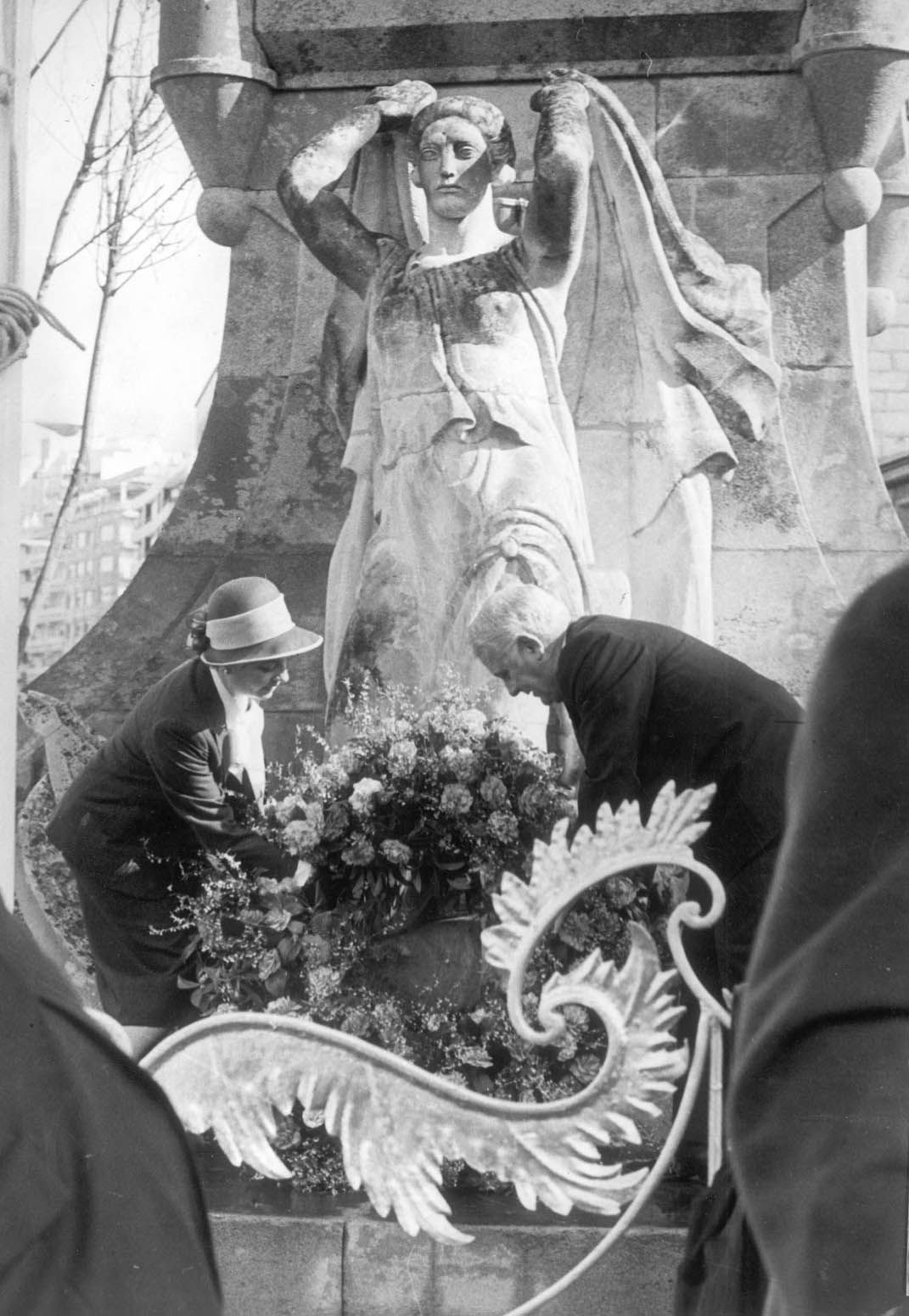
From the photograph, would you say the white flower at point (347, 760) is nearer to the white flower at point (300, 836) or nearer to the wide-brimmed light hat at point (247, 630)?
the white flower at point (300, 836)

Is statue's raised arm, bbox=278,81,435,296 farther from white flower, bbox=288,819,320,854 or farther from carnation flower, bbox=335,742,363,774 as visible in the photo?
white flower, bbox=288,819,320,854

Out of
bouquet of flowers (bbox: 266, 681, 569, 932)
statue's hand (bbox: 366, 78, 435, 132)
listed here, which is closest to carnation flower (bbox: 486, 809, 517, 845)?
bouquet of flowers (bbox: 266, 681, 569, 932)

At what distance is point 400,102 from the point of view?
13.9 ft

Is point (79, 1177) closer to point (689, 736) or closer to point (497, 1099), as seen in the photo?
point (497, 1099)

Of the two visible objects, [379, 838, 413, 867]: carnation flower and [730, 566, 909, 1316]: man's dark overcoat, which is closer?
[730, 566, 909, 1316]: man's dark overcoat

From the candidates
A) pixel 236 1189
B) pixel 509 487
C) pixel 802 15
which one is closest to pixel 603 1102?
pixel 236 1189

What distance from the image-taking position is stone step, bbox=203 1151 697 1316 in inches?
136

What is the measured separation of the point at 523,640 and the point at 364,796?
37 centimetres

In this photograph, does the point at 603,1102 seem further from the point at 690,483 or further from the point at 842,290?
the point at 842,290

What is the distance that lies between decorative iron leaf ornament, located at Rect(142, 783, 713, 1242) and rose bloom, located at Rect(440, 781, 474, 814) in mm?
177

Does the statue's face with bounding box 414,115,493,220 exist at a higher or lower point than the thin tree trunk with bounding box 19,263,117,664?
higher

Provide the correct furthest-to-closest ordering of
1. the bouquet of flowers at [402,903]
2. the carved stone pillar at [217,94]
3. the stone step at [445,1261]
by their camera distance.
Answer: the carved stone pillar at [217,94] → the bouquet of flowers at [402,903] → the stone step at [445,1261]

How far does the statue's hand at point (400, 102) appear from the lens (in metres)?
4.23

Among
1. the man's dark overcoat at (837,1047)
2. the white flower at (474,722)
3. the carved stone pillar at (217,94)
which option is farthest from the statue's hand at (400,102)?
the man's dark overcoat at (837,1047)
